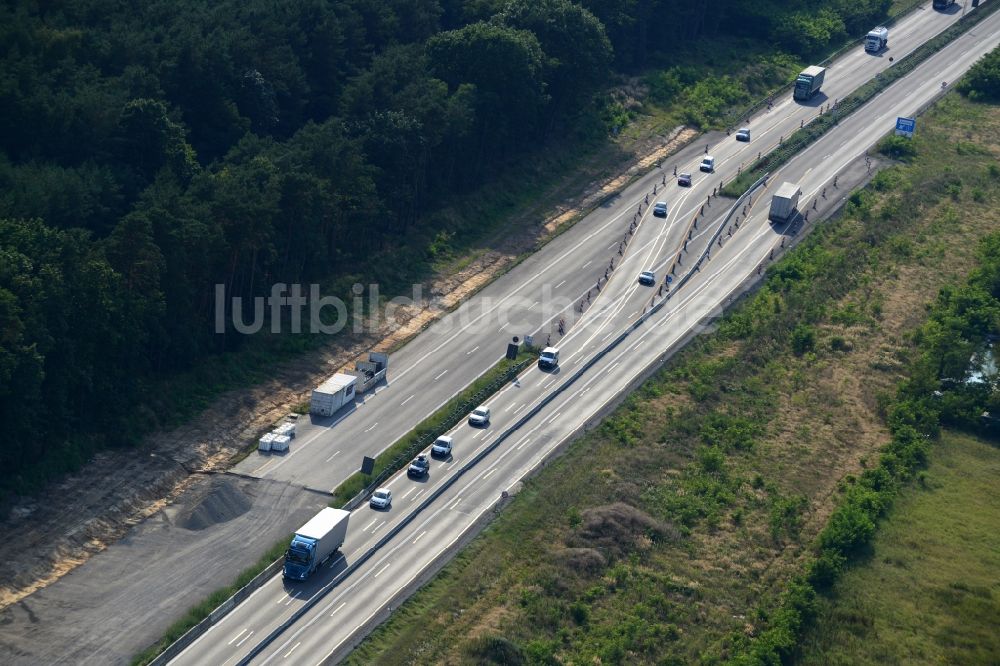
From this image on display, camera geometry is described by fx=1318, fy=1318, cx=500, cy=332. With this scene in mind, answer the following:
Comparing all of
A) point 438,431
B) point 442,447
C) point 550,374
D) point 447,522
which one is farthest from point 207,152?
point 447,522

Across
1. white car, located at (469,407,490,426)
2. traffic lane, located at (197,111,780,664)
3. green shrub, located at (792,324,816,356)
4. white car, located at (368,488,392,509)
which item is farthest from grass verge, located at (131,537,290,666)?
green shrub, located at (792,324,816,356)

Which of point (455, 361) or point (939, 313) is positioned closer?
point (455, 361)

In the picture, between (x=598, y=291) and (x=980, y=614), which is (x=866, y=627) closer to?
(x=980, y=614)

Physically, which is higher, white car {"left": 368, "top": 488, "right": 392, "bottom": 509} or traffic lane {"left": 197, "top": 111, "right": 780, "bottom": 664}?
white car {"left": 368, "top": 488, "right": 392, "bottom": 509}

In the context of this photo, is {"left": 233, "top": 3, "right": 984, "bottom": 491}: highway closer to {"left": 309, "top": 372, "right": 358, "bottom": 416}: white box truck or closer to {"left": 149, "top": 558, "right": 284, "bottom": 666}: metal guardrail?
{"left": 309, "top": 372, "right": 358, "bottom": 416}: white box truck

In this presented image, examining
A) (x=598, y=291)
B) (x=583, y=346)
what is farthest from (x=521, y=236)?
(x=583, y=346)

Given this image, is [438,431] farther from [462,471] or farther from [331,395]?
[331,395]
